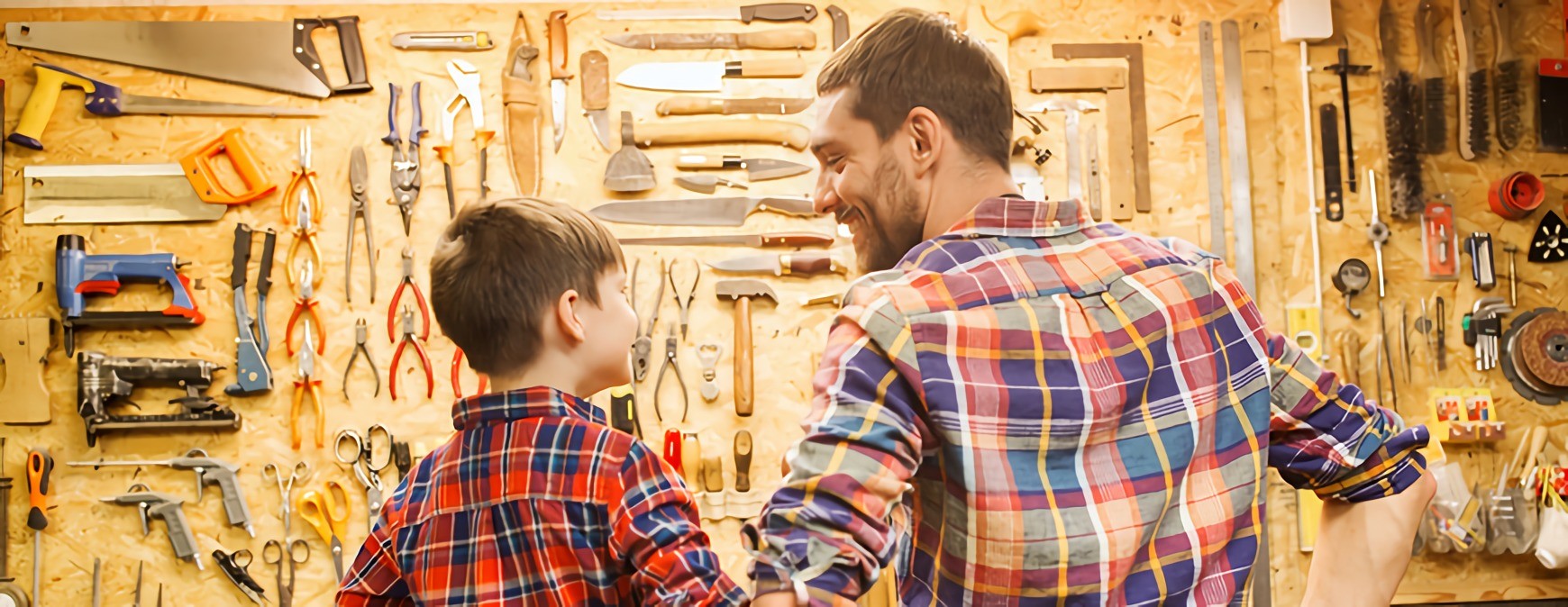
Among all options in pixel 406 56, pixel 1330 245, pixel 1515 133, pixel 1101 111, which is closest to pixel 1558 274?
pixel 1515 133

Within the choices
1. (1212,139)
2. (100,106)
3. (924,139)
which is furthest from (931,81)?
(100,106)

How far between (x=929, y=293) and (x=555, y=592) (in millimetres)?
603

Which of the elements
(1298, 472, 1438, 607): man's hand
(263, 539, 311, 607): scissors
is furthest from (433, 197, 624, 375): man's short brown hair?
(263, 539, 311, 607): scissors

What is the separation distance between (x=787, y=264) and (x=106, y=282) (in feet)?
6.29

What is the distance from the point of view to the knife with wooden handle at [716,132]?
321 centimetres

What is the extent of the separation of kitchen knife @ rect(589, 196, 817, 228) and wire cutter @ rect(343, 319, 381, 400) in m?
0.73

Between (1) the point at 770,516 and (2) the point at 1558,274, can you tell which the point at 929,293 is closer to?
(1) the point at 770,516

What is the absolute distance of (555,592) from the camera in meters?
1.20

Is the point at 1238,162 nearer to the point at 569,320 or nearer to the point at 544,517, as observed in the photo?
the point at 569,320

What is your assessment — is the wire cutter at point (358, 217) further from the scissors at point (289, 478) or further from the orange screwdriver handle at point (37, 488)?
the orange screwdriver handle at point (37, 488)

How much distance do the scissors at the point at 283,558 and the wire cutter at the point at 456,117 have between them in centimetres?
102

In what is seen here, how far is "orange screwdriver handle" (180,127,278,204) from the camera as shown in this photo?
3.18 metres

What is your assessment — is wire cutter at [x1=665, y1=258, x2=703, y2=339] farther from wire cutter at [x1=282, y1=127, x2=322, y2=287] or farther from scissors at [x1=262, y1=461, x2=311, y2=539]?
scissors at [x1=262, y1=461, x2=311, y2=539]

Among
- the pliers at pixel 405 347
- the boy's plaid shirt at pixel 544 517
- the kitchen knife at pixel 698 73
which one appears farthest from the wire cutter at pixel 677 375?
the boy's plaid shirt at pixel 544 517
